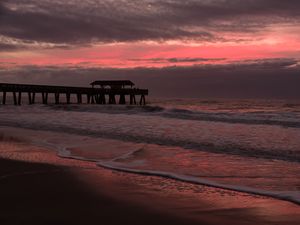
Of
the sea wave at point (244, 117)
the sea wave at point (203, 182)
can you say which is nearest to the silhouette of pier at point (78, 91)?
the sea wave at point (244, 117)

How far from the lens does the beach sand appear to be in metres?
4.29

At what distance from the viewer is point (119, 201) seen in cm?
507

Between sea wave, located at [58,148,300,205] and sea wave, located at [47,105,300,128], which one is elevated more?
sea wave, located at [58,148,300,205]

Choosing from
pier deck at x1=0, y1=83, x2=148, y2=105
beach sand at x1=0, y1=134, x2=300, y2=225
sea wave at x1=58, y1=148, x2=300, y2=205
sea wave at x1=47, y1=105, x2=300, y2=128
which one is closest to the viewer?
beach sand at x1=0, y1=134, x2=300, y2=225

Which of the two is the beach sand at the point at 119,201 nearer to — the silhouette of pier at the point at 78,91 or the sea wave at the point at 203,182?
the sea wave at the point at 203,182

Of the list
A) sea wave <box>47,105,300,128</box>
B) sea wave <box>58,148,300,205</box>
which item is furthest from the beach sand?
sea wave <box>47,105,300,128</box>

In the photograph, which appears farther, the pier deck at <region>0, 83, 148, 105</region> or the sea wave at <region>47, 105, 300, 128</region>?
the pier deck at <region>0, 83, 148, 105</region>

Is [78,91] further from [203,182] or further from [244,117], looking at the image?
[203,182]

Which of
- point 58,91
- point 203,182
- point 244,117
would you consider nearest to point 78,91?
point 58,91

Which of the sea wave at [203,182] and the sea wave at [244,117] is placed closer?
the sea wave at [203,182]

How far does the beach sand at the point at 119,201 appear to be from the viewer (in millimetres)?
4293

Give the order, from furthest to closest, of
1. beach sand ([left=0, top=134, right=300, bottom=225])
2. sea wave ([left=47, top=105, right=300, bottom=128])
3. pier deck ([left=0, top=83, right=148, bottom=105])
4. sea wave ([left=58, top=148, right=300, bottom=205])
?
1. pier deck ([left=0, top=83, right=148, bottom=105])
2. sea wave ([left=47, top=105, right=300, bottom=128])
3. sea wave ([left=58, top=148, right=300, bottom=205])
4. beach sand ([left=0, top=134, right=300, bottom=225])

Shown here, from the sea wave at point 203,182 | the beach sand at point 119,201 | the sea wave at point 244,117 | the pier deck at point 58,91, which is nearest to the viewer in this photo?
the beach sand at point 119,201

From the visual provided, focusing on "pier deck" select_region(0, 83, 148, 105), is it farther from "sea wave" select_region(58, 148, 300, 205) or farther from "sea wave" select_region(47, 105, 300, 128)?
"sea wave" select_region(58, 148, 300, 205)
